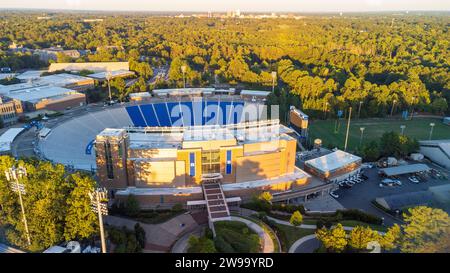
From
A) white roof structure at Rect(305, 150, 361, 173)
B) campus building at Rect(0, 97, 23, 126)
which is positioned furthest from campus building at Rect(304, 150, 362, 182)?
campus building at Rect(0, 97, 23, 126)

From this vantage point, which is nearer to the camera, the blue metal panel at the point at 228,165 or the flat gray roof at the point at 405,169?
the blue metal panel at the point at 228,165

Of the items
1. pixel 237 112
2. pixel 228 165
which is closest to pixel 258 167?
pixel 228 165

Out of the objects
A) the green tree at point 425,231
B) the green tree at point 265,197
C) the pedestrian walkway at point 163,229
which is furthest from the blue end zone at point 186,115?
the green tree at point 425,231

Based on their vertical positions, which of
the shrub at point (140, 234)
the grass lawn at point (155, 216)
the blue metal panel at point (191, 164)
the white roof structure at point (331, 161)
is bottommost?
the grass lawn at point (155, 216)

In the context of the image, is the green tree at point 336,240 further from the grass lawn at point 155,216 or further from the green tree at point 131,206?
the green tree at point 131,206

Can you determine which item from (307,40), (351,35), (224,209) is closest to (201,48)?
(307,40)

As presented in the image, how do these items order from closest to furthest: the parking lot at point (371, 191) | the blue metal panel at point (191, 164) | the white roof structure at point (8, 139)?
the blue metal panel at point (191, 164) < the parking lot at point (371, 191) < the white roof structure at point (8, 139)

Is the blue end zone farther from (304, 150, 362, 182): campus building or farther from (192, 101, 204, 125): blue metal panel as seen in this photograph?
(304, 150, 362, 182): campus building

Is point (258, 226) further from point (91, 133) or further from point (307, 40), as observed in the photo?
point (307, 40)
